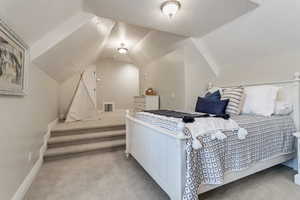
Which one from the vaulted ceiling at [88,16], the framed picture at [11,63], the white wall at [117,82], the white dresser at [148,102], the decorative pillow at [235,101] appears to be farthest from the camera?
the white wall at [117,82]

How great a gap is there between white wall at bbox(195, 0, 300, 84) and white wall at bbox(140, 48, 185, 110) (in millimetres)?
868

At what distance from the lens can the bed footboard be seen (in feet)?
4.25

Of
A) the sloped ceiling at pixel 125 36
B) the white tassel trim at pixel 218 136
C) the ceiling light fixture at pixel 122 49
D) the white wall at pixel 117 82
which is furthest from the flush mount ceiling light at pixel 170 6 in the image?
the white wall at pixel 117 82

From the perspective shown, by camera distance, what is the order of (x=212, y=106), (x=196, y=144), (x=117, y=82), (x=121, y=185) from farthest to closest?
(x=117, y=82) < (x=212, y=106) < (x=121, y=185) < (x=196, y=144)

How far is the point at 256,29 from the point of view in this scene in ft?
7.89

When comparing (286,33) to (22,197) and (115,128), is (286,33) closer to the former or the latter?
(115,128)

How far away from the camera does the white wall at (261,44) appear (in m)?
2.08

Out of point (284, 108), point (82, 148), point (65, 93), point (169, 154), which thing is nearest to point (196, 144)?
point (169, 154)

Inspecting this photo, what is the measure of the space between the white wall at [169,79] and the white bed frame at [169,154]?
1760 mm

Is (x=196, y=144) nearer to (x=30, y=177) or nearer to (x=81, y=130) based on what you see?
(x=30, y=177)

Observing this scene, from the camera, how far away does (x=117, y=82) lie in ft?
23.6

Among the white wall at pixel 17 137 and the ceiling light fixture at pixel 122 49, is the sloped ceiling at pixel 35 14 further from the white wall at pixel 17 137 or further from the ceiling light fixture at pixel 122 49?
the ceiling light fixture at pixel 122 49

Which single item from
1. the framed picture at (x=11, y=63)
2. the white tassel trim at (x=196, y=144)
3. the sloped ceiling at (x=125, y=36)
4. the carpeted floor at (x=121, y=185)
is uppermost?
the sloped ceiling at (x=125, y=36)

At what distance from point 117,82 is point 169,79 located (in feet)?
Answer: 11.7
